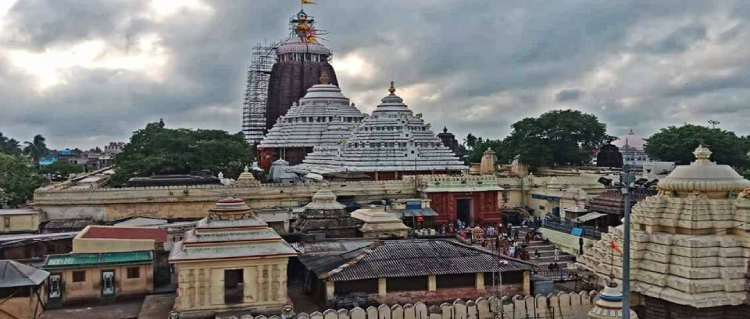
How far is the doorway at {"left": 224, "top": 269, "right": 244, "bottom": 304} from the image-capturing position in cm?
2062

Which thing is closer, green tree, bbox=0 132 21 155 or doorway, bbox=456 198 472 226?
doorway, bbox=456 198 472 226

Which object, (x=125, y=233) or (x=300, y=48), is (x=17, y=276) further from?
(x=300, y=48)

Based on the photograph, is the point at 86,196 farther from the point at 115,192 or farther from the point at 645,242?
the point at 645,242

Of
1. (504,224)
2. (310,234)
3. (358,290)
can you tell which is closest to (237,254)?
(358,290)

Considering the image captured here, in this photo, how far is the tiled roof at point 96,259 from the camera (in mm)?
22062

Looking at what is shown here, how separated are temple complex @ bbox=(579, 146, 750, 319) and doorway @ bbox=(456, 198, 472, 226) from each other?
2509cm

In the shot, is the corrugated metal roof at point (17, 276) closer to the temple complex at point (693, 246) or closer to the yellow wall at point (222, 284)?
the yellow wall at point (222, 284)

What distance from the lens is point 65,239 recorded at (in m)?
27.3

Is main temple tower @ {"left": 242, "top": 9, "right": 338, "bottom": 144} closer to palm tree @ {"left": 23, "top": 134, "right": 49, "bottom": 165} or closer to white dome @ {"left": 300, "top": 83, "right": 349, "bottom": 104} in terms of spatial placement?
white dome @ {"left": 300, "top": 83, "right": 349, "bottom": 104}

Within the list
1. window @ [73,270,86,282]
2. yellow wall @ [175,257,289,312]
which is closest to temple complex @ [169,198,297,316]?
yellow wall @ [175,257,289,312]

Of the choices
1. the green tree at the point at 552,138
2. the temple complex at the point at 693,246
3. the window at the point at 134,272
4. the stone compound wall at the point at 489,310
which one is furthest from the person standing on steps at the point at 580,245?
the green tree at the point at 552,138

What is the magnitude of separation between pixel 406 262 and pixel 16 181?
113 feet

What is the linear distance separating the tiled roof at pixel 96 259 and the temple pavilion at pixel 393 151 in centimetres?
2821

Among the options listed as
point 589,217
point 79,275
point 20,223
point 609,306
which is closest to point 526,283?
point 609,306
